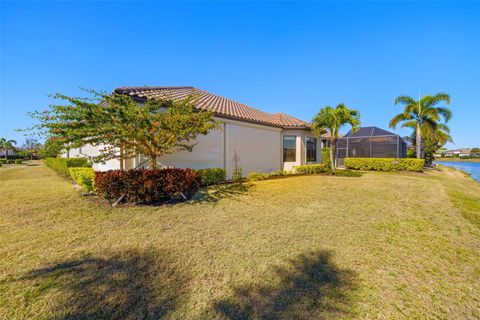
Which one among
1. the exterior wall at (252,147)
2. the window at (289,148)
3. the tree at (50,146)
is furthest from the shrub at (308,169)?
the tree at (50,146)

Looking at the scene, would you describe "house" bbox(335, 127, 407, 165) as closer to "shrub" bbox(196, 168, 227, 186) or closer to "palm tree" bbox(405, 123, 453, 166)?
"palm tree" bbox(405, 123, 453, 166)

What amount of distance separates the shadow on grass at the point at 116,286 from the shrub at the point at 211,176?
20.0 ft

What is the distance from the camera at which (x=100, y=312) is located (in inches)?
106

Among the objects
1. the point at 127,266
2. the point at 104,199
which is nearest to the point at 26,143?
the point at 104,199

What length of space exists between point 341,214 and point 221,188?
204 inches

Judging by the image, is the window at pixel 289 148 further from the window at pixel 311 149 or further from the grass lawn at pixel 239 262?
the grass lawn at pixel 239 262

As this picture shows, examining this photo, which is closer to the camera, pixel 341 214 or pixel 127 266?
pixel 127 266

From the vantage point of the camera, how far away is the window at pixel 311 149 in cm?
1723

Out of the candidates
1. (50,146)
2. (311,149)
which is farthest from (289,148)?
(50,146)

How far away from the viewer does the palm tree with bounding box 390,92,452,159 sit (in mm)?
21311

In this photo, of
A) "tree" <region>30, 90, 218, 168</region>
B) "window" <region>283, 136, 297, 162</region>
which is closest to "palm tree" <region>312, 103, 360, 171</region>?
"window" <region>283, 136, 297, 162</region>

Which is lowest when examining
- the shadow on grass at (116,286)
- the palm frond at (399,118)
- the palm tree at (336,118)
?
the shadow on grass at (116,286)

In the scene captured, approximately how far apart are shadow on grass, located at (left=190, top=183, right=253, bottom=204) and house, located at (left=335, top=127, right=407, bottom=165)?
54.5ft

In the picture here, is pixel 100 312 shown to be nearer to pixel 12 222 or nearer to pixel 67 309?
pixel 67 309
